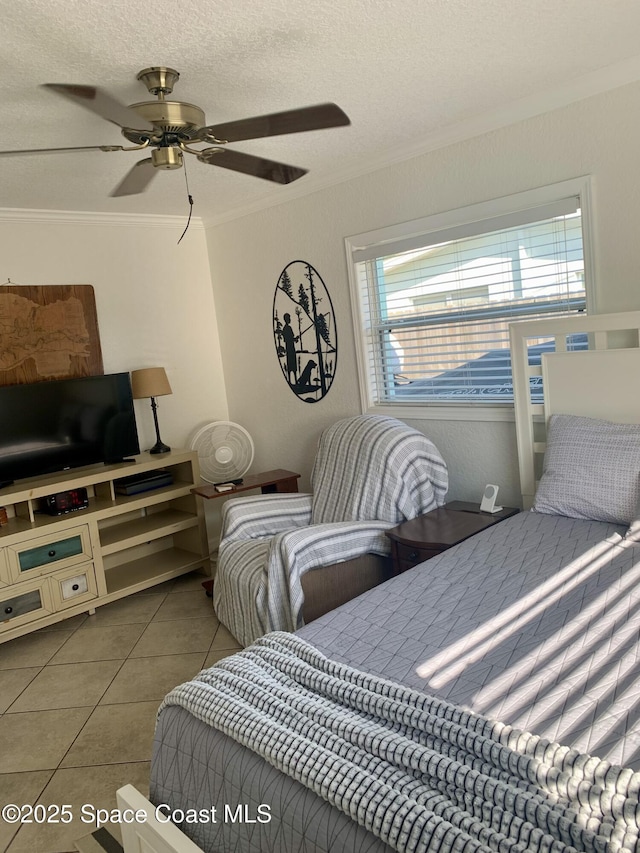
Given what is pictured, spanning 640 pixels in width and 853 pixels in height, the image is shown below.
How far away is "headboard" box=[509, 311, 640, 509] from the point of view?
2660 millimetres

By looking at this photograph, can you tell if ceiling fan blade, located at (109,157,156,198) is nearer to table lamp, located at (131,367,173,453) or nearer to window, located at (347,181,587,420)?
window, located at (347,181,587,420)

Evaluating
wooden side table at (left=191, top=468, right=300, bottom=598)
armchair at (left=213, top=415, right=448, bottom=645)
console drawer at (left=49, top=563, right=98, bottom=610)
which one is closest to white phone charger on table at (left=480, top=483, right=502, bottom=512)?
armchair at (left=213, top=415, right=448, bottom=645)

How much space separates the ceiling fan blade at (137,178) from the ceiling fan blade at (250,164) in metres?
0.21

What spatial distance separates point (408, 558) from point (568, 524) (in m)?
0.69

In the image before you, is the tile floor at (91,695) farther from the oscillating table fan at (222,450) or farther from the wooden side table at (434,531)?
the wooden side table at (434,531)

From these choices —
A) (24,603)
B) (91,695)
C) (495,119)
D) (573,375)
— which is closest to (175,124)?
(495,119)

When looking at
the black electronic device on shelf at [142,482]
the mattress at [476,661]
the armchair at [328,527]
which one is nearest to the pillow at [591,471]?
the mattress at [476,661]

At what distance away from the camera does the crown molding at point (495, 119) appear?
2.58 m

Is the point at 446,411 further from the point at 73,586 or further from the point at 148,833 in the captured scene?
the point at 148,833

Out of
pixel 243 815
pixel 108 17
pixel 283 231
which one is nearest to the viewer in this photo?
pixel 243 815

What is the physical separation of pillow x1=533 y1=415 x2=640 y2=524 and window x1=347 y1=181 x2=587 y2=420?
474mm

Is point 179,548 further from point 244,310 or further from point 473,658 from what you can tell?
point 473,658

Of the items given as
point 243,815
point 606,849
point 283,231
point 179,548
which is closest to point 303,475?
point 179,548

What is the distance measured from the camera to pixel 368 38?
2102mm
